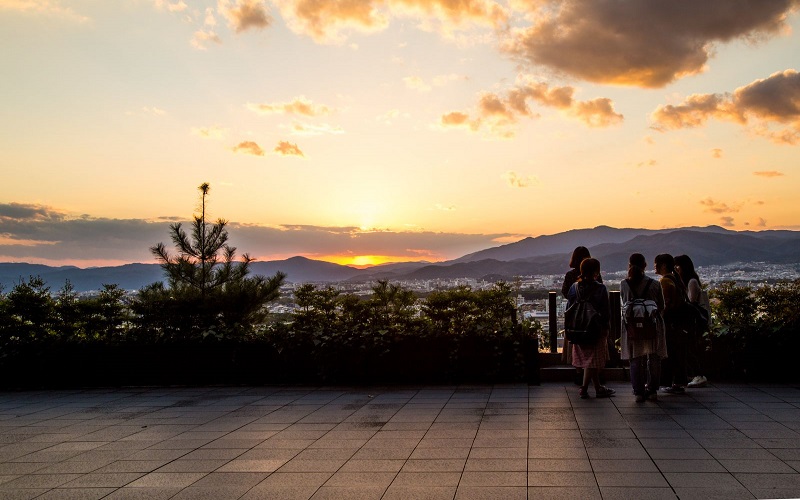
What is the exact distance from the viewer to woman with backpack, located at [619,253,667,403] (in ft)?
26.5

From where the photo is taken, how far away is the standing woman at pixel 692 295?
877cm

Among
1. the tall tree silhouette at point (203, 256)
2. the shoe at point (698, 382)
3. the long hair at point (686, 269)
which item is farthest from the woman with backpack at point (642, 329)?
the tall tree silhouette at point (203, 256)

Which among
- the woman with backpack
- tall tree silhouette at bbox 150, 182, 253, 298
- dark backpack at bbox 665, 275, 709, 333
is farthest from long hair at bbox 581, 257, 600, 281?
tall tree silhouette at bbox 150, 182, 253, 298

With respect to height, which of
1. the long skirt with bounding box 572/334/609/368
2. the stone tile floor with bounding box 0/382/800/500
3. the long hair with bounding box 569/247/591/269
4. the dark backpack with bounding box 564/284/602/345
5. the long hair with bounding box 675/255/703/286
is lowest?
the stone tile floor with bounding box 0/382/800/500

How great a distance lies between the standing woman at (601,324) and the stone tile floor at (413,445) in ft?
0.80

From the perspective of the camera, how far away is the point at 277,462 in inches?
224

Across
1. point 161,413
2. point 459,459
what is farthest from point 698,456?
point 161,413

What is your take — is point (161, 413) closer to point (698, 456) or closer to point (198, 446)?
point (198, 446)

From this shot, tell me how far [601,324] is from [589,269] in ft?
2.43

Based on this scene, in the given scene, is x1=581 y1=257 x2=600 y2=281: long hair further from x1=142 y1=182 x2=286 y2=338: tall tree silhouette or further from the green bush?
x1=142 y1=182 x2=286 y2=338: tall tree silhouette

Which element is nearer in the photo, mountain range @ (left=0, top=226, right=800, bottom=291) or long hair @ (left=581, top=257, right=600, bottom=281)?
long hair @ (left=581, top=257, right=600, bottom=281)

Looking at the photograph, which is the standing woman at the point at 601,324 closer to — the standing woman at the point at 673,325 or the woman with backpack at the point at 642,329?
the woman with backpack at the point at 642,329

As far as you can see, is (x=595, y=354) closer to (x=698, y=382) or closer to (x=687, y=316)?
(x=687, y=316)

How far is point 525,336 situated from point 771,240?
15140 mm
